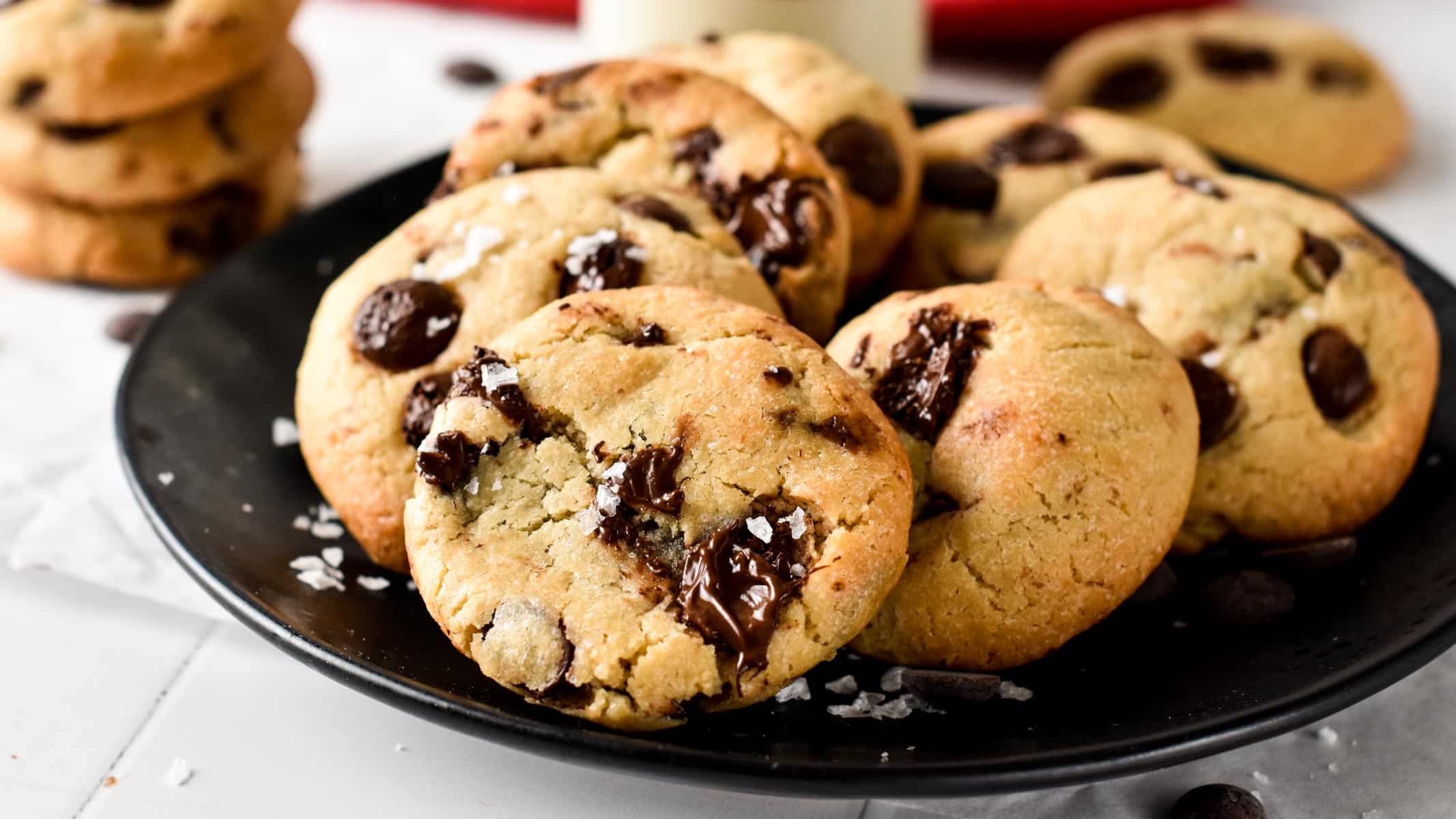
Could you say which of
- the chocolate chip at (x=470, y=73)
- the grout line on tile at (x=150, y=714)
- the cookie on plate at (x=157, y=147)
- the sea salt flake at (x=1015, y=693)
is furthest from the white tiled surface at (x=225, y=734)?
the chocolate chip at (x=470, y=73)

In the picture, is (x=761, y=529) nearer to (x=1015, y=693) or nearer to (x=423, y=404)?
(x=1015, y=693)

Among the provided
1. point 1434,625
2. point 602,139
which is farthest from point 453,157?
point 1434,625

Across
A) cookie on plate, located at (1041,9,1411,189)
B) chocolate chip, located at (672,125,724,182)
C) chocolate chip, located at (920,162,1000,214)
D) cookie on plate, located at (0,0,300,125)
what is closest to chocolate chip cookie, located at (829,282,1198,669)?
chocolate chip, located at (672,125,724,182)

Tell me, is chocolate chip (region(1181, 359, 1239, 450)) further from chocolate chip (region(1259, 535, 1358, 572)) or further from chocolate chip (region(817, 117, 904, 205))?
chocolate chip (region(817, 117, 904, 205))

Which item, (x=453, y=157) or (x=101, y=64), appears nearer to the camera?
(x=453, y=157)

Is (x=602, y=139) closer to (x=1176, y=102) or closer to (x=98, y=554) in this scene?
(x=98, y=554)

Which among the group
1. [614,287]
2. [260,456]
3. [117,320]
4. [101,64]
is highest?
[614,287]
